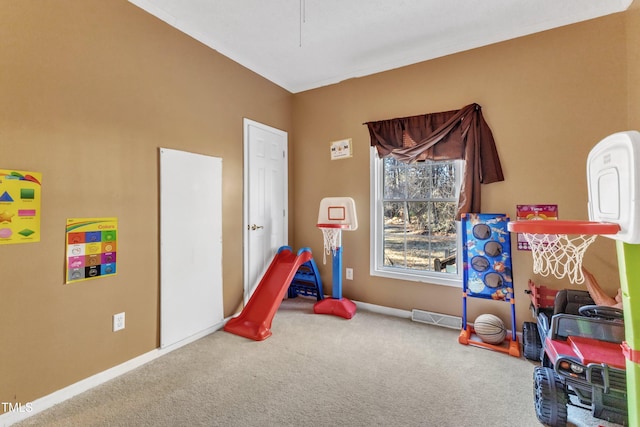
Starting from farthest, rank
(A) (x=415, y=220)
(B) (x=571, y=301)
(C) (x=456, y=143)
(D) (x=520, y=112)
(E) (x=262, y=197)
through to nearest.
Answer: (E) (x=262, y=197)
(A) (x=415, y=220)
(C) (x=456, y=143)
(D) (x=520, y=112)
(B) (x=571, y=301)

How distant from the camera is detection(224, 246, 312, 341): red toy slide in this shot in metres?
2.86

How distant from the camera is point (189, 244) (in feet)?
8.84

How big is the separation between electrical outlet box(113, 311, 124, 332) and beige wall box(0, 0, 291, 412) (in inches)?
1.5

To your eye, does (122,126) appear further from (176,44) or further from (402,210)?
(402,210)

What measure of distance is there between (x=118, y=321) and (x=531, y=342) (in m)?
3.35

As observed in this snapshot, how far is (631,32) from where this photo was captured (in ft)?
7.43

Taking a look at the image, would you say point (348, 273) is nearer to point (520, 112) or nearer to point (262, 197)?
point (262, 197)

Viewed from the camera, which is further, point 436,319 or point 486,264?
point 436,319

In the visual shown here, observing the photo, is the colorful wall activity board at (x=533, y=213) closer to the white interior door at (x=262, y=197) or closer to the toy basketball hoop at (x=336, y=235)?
the toy basketball hoop at (x=336, y=235)

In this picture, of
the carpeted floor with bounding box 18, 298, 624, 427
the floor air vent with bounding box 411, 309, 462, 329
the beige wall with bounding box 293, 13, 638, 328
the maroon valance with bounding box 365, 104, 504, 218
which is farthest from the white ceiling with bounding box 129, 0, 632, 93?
the carpeted floor with bounding box 18, 298, 624, 427

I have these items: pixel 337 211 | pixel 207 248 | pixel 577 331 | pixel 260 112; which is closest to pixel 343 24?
pixel 260 112

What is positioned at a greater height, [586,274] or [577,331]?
[586,274]

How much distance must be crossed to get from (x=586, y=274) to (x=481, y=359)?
1.07 meters

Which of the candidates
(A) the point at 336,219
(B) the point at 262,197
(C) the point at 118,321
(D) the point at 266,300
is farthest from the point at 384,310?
(C) the point at 118,321
